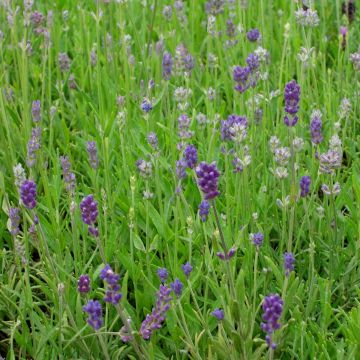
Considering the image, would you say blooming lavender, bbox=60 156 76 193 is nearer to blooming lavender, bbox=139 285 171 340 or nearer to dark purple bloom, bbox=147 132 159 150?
dark purple bloom, bbox=147 132 159 150

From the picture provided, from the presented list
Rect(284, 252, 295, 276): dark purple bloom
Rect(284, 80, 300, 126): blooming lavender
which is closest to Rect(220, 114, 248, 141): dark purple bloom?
Rect(284, 80, 300, 126): blooming lavender

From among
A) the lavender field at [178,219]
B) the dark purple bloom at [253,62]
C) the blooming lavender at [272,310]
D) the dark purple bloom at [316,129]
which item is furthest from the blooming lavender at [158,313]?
the dark purple bloom at [253,62]

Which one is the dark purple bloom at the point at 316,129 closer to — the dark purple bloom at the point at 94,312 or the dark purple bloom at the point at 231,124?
the dark purple bloom at the point at 231,124

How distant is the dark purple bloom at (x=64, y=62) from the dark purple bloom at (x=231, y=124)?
4.29 ft

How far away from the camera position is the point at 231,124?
2.34m

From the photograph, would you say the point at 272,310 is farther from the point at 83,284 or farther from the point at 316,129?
the point at 316,129

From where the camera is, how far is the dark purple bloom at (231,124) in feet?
7.25

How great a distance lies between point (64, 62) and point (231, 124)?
1.41 meters

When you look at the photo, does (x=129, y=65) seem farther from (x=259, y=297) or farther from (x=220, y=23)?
(x=259, y=297)

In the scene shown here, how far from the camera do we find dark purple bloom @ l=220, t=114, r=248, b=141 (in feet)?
7.25

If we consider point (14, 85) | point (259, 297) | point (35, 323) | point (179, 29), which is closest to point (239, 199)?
point (259, 297)

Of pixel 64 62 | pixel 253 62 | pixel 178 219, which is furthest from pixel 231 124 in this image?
pixel 64 62

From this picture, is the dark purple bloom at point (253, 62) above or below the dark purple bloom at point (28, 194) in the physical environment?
above

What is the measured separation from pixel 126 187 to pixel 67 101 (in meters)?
0.91
